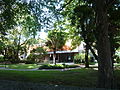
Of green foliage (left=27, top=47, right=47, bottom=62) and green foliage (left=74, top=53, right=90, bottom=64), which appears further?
green foliage (left=27, top=47, right=47, bottom=62)

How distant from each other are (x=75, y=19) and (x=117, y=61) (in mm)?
26777

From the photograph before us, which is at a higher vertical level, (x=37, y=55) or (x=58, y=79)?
(x=37, y=55)

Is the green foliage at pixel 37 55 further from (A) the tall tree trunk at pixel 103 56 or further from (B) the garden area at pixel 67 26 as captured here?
(A) the tall tree trunk at pixel 103 56

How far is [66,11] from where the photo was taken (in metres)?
15.2

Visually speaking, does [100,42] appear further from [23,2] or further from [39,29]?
[23,2]

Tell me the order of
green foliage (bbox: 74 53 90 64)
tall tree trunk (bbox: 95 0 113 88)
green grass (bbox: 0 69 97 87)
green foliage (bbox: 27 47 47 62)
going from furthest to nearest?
green foliage (bbox: 27 47 47 62), green foliage (bbox: 74 53 90 64), green grass (bbox: 0 69 97 87), tall tree trunk (bbox: 95 0 113 88)

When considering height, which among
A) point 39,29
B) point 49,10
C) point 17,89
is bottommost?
point 17,89

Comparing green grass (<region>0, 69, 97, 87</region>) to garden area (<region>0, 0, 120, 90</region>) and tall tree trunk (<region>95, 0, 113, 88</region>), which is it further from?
tall tree trunk (<region>95, 0, 113, 88</region>)

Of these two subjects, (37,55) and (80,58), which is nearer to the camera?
(80,58)

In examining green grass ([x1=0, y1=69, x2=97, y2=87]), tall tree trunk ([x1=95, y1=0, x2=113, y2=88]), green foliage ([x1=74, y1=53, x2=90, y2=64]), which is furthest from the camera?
green foliage ([x1=74, y1=53, x2=90, y2=64])

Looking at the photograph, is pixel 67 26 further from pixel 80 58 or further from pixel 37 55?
pixel 37 55

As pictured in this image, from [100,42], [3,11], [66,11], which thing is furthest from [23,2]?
[100,42]

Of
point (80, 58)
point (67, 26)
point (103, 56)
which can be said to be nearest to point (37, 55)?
point (80, 58)

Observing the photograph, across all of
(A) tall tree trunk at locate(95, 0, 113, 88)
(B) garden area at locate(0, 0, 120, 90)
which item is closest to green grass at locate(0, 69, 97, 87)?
(B) garden area at locate(0, 0, 120, 90)
